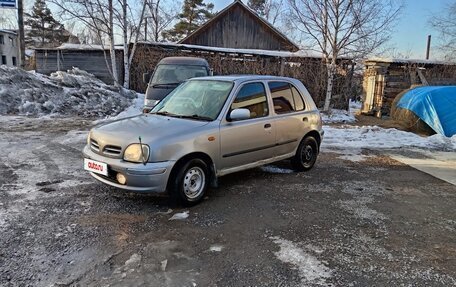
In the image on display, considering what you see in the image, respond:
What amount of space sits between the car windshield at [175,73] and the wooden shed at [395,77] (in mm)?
9210

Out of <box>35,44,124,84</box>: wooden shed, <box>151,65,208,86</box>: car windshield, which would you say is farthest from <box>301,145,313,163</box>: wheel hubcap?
<box>35,44,124,84</box>: wooden shed

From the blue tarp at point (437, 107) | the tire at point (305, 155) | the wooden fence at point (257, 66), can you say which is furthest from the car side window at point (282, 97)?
the wooden fence at point (257, 66)

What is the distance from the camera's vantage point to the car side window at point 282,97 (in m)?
5.95

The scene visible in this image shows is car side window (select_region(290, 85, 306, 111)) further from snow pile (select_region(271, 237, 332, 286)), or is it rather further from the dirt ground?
snow pile (select_region(271, 237, 332, 286))

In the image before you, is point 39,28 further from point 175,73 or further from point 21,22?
point 175,73

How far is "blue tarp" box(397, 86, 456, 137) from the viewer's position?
35.5 feet

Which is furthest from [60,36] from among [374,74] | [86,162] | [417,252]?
[417,252]

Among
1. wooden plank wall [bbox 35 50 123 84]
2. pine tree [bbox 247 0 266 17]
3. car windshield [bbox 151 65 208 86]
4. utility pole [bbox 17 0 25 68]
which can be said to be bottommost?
car windshield [bbox 151 65 208 86]

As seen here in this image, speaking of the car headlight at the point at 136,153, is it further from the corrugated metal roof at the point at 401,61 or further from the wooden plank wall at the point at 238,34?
the wooden plank wall at the point at 238,34

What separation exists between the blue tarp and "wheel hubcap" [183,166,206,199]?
8.81 m

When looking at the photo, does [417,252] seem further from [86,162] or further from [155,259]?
[86,162]

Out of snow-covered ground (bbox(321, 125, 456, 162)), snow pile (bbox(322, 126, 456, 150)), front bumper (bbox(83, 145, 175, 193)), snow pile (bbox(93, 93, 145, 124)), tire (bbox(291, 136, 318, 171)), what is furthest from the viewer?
snow pile (bbox(93, 93, 145, 124))

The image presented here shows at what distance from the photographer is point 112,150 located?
180 inches

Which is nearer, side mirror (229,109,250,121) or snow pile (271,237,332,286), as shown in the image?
snow pile (271,237,332,286)
